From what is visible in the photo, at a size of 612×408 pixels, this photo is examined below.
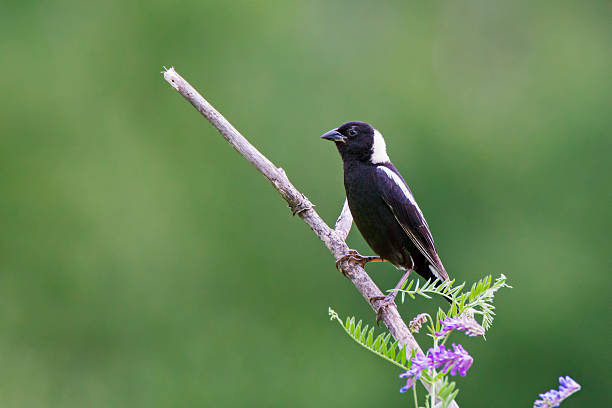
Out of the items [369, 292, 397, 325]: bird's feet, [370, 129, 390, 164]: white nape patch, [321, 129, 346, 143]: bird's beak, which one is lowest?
[369, 292, 397, 325]: bird's feet

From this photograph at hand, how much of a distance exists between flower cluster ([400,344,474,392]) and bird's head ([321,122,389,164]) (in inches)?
106

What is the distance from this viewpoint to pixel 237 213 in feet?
34.0

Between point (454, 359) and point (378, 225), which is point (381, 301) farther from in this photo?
point (454, 359)

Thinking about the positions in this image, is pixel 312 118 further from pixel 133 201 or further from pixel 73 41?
pixel 73 41

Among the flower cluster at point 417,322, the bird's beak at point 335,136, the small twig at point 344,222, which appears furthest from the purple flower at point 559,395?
the bird's beak at point 335,136

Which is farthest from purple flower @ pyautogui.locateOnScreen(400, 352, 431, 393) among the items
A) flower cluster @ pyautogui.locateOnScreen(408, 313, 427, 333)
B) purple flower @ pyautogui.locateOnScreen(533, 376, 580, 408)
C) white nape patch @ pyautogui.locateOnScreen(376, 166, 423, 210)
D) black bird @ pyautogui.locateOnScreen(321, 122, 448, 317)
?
white nape patch @ pyautogui.locateOnScreen(376, 166, 423, 210)

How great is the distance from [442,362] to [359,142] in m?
2.80

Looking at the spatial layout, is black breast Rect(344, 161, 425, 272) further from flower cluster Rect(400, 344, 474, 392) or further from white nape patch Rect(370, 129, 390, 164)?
flower cluster Rect(400, 344, 474, 392)

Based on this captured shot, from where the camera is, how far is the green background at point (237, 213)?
9.98 metres

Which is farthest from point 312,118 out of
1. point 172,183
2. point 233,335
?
point 233,335

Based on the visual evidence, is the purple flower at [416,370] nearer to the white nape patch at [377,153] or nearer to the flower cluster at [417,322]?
the flower cluster at [417,322]

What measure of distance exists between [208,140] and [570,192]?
5.85 metres

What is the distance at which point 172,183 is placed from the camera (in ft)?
34.9

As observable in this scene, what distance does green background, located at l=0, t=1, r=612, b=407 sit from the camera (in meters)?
9.98
